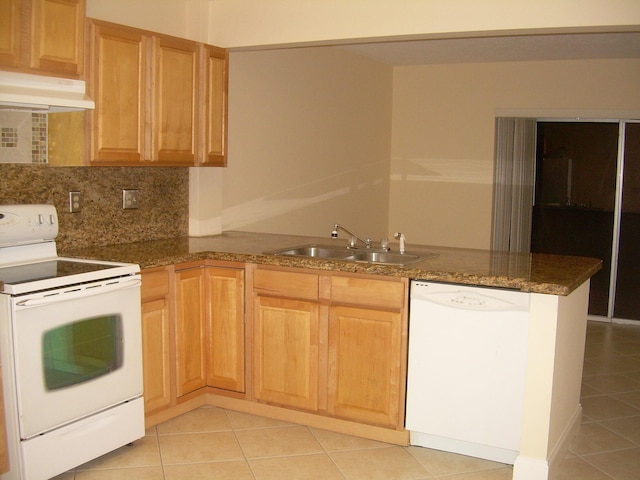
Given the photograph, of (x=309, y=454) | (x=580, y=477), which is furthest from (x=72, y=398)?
(x=580, y=477)

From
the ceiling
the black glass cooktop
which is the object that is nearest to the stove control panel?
the black glass cooktop

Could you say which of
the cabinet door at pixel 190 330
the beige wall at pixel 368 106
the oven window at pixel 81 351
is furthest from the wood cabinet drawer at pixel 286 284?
the beige wall at pixel 368 106

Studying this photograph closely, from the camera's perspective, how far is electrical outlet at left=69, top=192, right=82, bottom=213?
148 inches

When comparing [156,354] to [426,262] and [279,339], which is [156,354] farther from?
[426,262]

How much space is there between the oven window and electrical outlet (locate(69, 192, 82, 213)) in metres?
0.85

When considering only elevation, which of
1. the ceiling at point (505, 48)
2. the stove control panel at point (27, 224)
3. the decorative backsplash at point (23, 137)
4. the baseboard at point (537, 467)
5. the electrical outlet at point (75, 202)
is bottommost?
the baseboard at point (537, 467)

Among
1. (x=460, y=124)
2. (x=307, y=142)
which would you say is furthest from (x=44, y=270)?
(x=460, y=124)

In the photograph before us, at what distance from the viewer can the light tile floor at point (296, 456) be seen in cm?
320

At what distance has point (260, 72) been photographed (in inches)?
197

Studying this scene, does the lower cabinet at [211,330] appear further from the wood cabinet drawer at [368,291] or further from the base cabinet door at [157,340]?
the wood cabinet drawer at [368,291]

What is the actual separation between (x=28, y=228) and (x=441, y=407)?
84.0 inches

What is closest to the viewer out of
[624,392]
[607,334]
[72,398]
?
[72,398]

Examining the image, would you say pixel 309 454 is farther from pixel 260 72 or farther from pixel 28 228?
pixel 260 72

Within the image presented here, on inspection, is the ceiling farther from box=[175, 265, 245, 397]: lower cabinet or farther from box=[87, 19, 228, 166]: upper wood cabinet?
box=[175, 265, 245, 397]: lower cabinet
